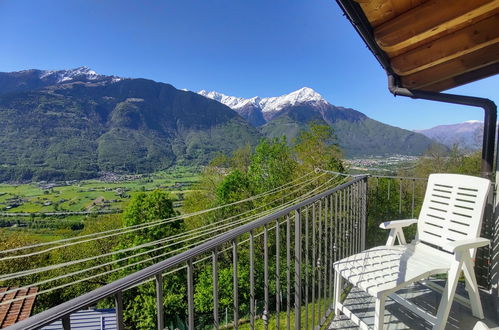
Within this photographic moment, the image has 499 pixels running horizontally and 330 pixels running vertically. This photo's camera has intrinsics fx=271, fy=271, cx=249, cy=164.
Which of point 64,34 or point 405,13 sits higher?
point 64,34

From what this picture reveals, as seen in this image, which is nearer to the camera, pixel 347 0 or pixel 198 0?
pixel 347 0

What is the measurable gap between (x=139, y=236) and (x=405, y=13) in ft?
44.3

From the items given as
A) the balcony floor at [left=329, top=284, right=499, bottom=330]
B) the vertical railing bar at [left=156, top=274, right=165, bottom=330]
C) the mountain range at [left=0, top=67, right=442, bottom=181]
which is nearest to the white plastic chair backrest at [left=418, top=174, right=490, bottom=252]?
the balcony floor at [left=329, top=284, right=499, bottom=330]

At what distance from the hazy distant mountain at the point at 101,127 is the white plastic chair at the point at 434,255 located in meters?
84.8

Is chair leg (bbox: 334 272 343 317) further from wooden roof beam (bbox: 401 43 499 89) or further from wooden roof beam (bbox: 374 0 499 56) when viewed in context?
wooden roof beam (bbox: 401 43 499 89)

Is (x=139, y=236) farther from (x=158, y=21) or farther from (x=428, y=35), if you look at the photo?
(x=158, y=21)

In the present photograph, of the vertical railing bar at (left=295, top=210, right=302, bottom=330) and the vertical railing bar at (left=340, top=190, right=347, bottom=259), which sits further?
the vertical railing bar at (left=340, top=190, right=347, bottom=259)

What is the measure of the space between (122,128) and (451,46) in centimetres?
13224

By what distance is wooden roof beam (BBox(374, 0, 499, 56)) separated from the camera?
1.66 metres

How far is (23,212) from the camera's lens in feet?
125

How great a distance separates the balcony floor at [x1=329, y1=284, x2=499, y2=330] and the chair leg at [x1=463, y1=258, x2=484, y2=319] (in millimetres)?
56

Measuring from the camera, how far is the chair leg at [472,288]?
190cm

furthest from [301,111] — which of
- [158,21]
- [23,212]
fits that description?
[23,212]

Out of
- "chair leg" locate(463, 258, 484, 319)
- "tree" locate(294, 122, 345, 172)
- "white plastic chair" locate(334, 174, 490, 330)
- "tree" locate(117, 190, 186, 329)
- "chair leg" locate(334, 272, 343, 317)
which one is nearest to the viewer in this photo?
"white plastic chair" locate(334, 174, 490, 330)
